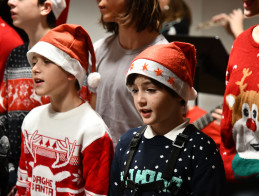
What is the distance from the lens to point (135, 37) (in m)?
1.89

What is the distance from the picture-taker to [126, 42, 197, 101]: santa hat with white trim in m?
1.35

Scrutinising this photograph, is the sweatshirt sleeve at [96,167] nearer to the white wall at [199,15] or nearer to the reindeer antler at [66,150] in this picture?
the reindeer antler at [66,150]

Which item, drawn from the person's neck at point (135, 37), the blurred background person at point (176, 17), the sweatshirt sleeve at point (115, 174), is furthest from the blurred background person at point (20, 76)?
the blurred background person at point (176, 17)

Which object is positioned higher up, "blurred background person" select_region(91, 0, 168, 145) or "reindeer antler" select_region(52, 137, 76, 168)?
"blurred background person" select_region(91, 0, 168, 145)

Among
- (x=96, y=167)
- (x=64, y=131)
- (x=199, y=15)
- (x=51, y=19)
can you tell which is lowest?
(x=199, y=15)

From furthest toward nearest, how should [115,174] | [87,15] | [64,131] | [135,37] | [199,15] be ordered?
1. [199,15]
2. [87,15]
3. [135,37]
4. [64,131]
5. [115,174]

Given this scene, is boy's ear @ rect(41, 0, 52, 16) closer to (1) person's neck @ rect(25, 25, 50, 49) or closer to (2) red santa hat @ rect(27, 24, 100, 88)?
(1) person's neck @ rect(25, 25, 50, 49)

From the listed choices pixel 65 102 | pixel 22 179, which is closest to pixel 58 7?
pixel 65 102

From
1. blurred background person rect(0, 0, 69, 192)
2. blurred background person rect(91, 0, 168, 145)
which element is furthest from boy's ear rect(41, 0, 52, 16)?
blurred background person rect(91, 0, 168, 145)

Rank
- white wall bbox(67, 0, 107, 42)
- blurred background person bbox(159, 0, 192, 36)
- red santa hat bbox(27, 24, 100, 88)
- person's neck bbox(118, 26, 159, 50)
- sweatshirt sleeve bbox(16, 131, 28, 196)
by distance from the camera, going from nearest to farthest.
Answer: red santa hat bbox(27, 24, 100, 88)
sweatshirt sleeve bbox(16, 131, 28, 196)
person's neck bbox(118, 26, 159, 50)
white wall bbox(67, 0, 107, 42)
blurred background person bbox(159, 0, 192, 36)

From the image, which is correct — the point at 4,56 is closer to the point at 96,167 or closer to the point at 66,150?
the point at 66,150

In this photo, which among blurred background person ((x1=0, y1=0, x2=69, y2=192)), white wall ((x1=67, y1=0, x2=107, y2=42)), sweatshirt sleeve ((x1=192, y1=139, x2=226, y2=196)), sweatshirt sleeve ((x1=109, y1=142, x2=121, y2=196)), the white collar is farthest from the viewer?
white wall ((x1=67, y1=0, x2=107, y2=42))

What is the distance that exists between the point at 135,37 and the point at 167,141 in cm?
71

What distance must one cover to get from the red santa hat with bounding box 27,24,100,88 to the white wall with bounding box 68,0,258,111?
1070 mm
